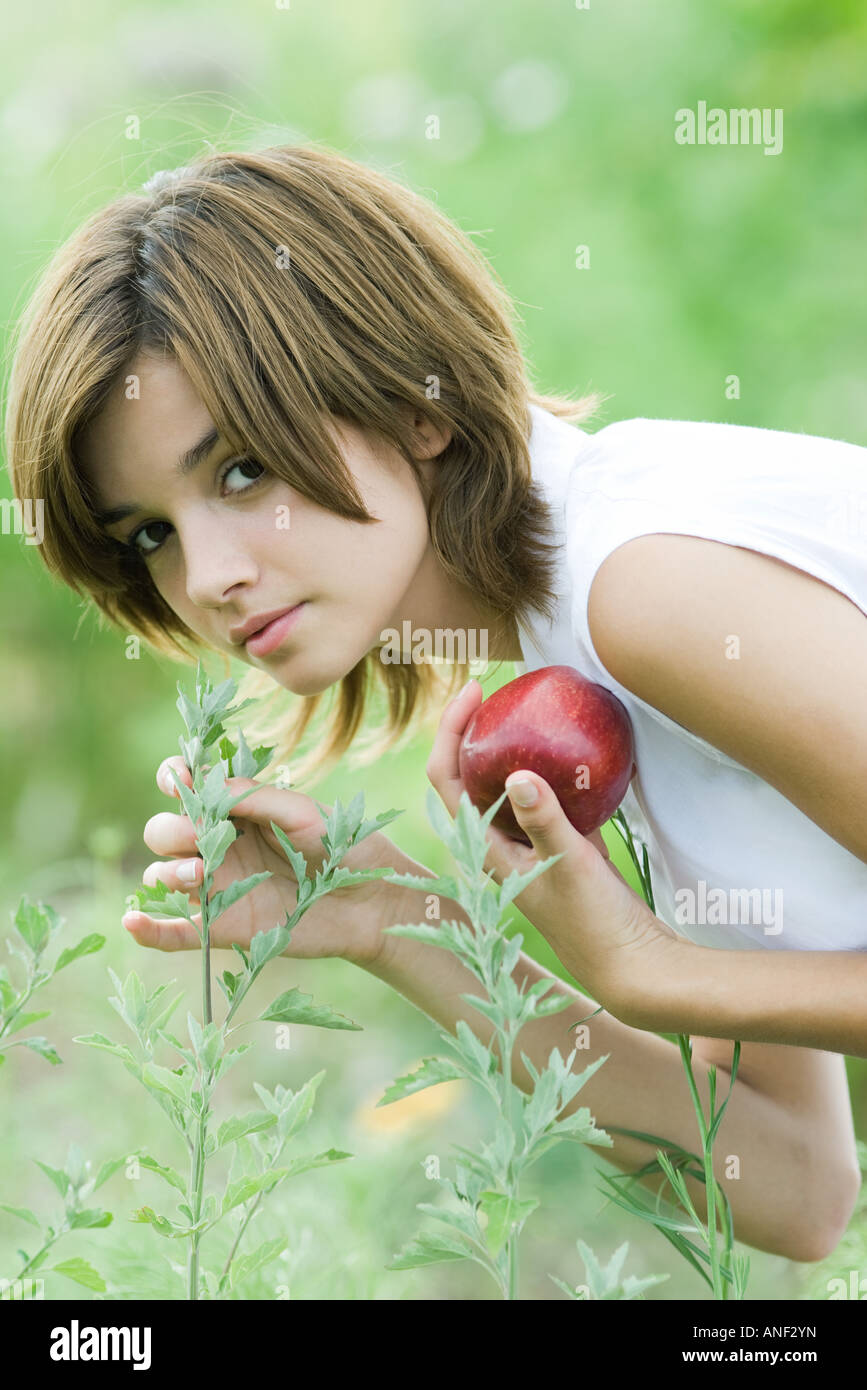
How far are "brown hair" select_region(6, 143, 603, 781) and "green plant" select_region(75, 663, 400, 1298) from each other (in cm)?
38

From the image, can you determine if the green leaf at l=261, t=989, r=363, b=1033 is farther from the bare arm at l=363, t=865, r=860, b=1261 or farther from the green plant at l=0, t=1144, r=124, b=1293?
the bare arm at l=363, t=865, r=860, b=1261

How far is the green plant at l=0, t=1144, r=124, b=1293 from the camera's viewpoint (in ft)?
1.50

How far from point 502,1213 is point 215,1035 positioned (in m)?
0.15

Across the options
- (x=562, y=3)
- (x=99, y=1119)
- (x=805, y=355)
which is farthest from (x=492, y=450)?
(x=562, y=3)

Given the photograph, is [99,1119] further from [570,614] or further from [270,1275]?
[570,614]

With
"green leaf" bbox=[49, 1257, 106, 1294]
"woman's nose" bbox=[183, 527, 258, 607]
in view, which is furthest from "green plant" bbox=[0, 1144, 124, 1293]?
"woman's nose" bbox=[183, 527, 258, 607]

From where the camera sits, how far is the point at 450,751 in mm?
810

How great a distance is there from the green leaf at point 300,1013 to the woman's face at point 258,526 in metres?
0.41

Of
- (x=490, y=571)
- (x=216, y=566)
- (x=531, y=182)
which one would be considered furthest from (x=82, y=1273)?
(x=531, y=182)

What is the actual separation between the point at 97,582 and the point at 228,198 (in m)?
0.35

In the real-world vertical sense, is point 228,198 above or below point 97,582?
above

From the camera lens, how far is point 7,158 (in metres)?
2.49

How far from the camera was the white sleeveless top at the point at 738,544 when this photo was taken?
76 centimetres

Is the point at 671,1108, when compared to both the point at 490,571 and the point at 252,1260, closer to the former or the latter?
the point at 490,571
